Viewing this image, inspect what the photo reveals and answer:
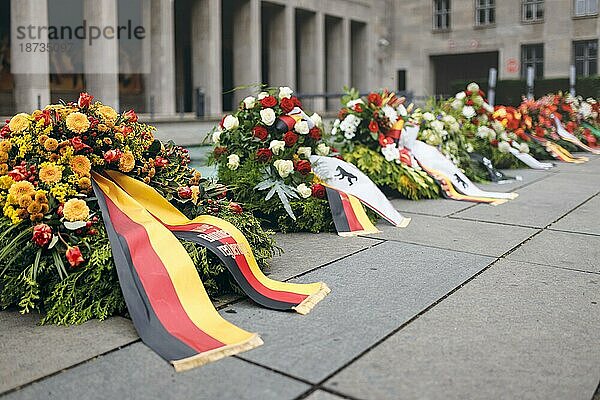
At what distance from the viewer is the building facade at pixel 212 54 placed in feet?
81.7

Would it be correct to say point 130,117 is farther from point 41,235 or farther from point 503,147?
point 503,147

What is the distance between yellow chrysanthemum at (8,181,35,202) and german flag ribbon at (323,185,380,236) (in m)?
2.65

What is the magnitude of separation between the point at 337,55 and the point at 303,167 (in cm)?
3295

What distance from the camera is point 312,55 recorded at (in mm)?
35312

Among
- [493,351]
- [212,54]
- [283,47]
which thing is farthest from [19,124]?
[283,47]

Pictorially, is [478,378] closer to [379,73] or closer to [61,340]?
[61,340]

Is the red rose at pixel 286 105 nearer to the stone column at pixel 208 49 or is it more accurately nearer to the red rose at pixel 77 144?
the red rose at pixel 77 144

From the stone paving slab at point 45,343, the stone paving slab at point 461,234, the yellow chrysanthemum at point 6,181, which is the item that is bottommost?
the stone paving slab at point 45,343

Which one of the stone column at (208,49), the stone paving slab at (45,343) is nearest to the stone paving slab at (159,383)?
the stone paving slab at (45,343)

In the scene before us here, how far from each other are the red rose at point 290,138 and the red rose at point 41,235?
2.71 metres

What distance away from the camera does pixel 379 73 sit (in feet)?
138

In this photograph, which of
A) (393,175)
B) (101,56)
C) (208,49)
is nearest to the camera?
(393,175)

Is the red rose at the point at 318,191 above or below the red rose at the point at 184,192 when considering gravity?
below

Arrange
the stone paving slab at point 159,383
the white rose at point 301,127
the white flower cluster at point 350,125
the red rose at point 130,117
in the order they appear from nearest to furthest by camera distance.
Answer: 1. the stone paving slab at point 159,383
2. the red rose at point 130,117
3. the white rose at point 301,127
4. the white flower cluster at point 350,125
